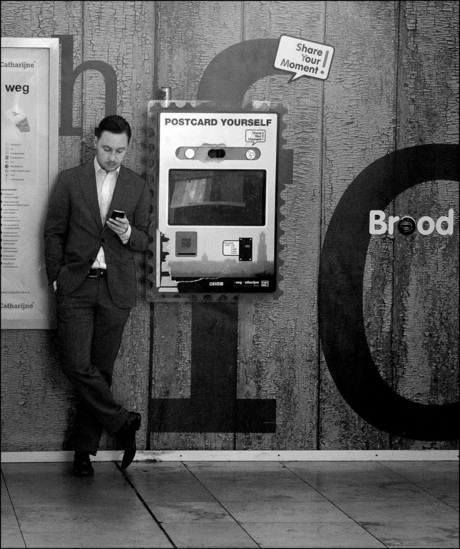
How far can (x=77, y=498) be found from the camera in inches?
221

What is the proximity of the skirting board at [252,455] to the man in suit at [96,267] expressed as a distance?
11.2 inches

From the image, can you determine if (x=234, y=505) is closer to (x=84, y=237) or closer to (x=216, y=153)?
(x=84, y=237)

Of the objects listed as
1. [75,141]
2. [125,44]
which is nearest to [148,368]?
[75,141]

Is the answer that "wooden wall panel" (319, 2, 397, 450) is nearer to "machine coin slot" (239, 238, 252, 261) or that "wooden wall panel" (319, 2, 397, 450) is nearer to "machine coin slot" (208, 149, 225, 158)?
"machine coin slot" (239, 238, 252, 261)

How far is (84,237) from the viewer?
5.96 m

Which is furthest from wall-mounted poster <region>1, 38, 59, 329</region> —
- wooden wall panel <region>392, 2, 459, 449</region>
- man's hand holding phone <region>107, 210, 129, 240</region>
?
wooden wall panel <region>392, 2, 459, 449</region>

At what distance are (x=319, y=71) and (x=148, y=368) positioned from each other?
1845 millimetres

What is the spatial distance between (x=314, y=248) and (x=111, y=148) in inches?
49.8

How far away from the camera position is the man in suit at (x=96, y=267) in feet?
19.5

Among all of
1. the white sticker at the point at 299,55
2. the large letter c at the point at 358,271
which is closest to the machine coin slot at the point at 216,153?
the white sticker at the point at 299,55

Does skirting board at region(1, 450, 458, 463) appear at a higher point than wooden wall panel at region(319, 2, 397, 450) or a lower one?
lower

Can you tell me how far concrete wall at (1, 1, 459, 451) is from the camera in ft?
20.4

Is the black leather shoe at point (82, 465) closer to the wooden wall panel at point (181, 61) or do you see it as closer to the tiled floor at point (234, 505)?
the tiled floor at point (234, 505)

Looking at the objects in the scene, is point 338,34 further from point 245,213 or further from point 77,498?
point 77,498
